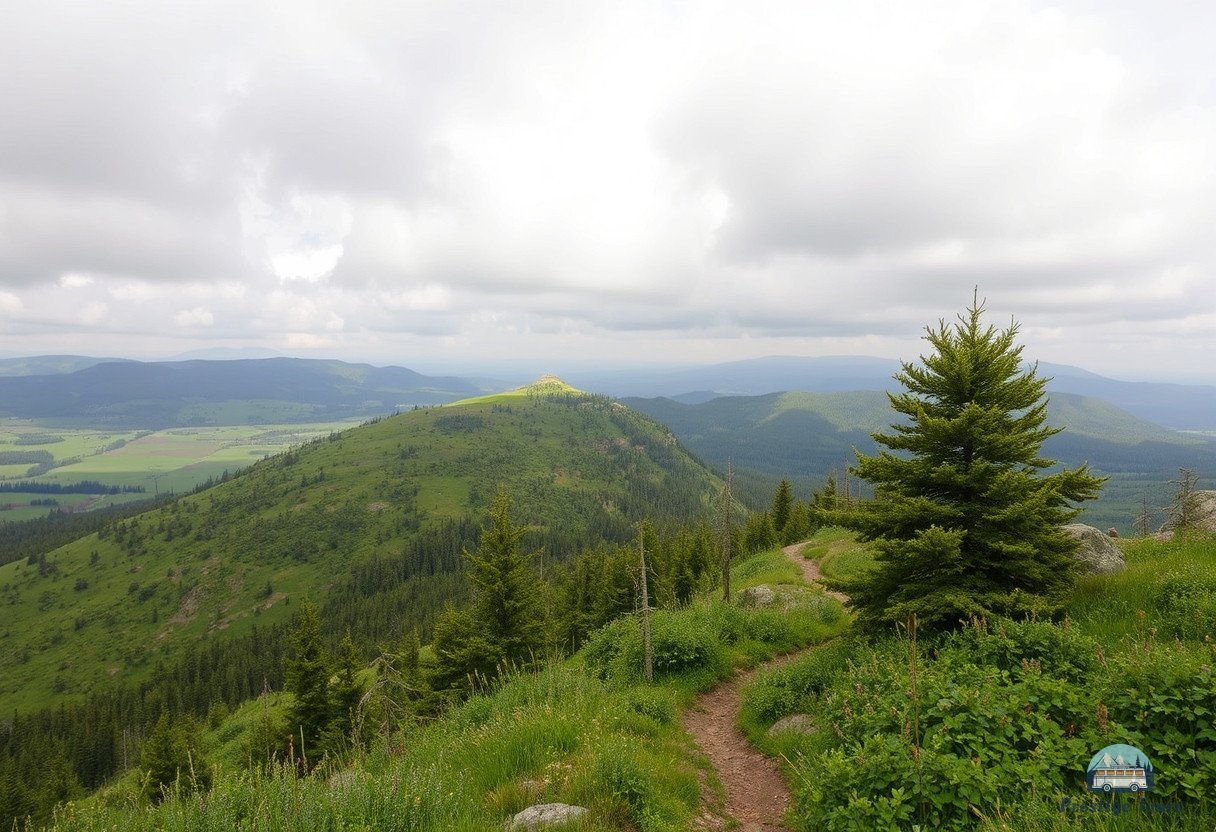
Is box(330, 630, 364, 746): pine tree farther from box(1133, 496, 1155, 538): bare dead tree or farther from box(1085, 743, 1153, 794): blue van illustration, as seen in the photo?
box(1133, 496, 1155, 538): bare dead tree

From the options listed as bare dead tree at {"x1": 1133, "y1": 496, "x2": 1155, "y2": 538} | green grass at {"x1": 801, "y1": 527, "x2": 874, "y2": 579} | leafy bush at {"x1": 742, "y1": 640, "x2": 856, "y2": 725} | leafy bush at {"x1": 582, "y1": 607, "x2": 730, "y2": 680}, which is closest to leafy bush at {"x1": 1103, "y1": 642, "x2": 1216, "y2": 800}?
leafy bush at {"x1": 742, "y1": 640, "x2": 856, "y2": 725}

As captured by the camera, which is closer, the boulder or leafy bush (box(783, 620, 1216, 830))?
leafy bush (box(783, 620, 1216, 830))

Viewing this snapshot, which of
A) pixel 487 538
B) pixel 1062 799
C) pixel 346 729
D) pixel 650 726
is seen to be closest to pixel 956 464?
pixel 1062 799

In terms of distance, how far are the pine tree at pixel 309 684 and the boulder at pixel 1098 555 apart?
3962cm

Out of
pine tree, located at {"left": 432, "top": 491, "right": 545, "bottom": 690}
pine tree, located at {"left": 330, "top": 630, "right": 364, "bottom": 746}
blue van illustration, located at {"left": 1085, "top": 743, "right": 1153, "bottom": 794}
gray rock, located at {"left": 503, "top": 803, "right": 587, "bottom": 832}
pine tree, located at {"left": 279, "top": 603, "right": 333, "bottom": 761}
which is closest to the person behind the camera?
blue van illustration, located at {"left": 1085, "top": 743, "right": 1153, "bottom": 794}

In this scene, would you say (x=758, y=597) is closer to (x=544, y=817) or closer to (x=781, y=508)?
(x=544, y=817)

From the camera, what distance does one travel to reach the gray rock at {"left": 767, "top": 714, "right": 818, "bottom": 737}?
1224 centimetres

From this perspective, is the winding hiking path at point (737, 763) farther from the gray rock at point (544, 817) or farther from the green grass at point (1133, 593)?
the green grass at point (1133, 593)

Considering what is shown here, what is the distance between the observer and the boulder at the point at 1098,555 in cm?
1495

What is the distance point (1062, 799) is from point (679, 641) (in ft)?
43.2

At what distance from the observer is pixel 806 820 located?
734cm

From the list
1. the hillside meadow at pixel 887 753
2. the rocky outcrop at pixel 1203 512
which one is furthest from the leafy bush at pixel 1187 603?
the rocky outcrop at pixel 1203 512

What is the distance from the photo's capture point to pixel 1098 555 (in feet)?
50.6

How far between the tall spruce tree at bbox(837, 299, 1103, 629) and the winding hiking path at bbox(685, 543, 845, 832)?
4565 mm
